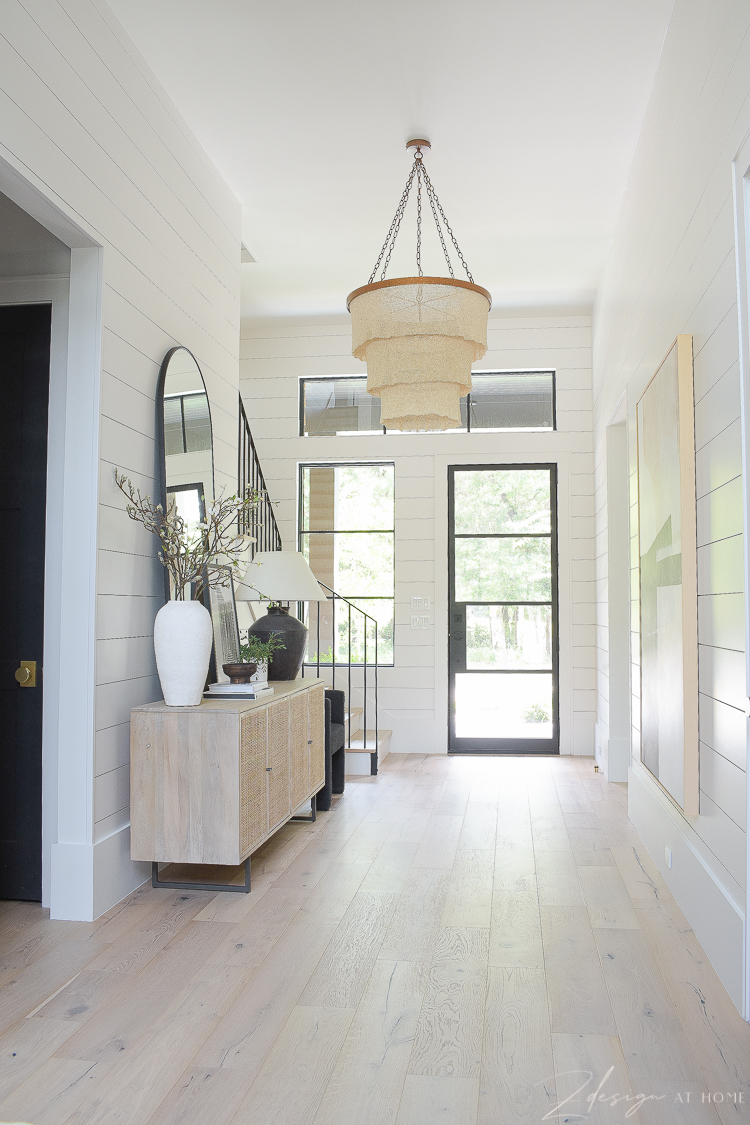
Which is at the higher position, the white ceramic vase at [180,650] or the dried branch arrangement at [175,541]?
the dried branch arrangement at [175,541]

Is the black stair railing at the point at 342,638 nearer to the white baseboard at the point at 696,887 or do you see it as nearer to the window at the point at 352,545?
the window at the point at 352,545

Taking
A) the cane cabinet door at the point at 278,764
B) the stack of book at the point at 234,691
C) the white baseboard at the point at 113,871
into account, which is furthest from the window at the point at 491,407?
the white baseboard at the point at 113,871

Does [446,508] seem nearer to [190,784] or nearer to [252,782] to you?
[252,782]

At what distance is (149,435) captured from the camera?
12.6ft

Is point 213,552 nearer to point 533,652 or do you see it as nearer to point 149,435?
point 149,435

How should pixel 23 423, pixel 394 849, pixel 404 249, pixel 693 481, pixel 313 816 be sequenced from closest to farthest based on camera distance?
pixel 693 481 → pixel 23 423 → pixel 394 849 → pixel 313 816 → pixel 404 249

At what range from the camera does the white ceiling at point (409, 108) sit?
358cm

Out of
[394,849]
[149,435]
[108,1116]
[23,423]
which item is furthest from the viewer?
[394,849]

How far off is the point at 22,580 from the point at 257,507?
108 inches

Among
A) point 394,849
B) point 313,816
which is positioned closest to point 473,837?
point 394,849

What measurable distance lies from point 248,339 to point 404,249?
2.10 m

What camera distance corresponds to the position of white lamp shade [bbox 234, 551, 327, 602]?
181 inches

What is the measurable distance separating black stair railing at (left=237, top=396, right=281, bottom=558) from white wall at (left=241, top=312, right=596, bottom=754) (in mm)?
528

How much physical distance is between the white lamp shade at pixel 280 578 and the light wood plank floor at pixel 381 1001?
138 centimetres
